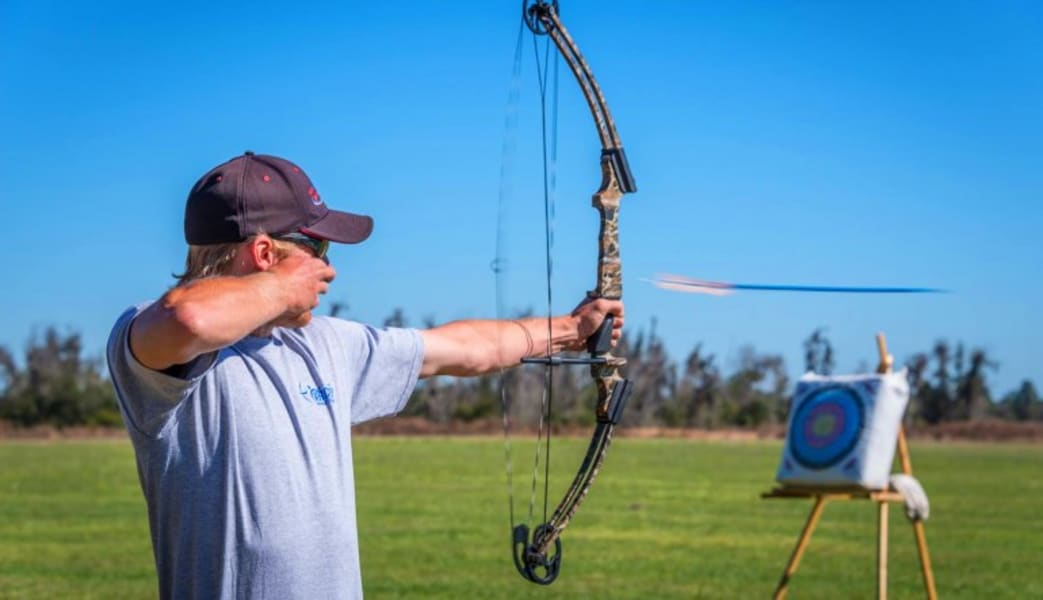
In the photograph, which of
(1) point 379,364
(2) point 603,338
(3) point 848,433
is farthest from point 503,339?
(3) point 848,433

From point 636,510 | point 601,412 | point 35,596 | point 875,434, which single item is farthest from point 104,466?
point 601,412

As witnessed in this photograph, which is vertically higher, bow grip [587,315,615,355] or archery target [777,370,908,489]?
bow grip [587,315,615,355]

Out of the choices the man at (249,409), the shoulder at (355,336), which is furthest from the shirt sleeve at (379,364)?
the man at (249,409)

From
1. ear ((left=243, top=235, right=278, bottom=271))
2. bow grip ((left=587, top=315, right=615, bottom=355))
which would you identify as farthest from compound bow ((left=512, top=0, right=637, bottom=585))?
ear ((left=243, top=235, right=278, bottom=271))

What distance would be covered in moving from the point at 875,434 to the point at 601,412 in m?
5.02

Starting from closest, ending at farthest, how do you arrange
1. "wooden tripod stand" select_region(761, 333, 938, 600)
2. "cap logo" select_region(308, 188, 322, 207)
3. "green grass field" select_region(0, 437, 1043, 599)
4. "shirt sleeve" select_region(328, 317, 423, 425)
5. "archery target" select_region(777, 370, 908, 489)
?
"cap logo" select_region(308, 188, 322, 207) < "shirt sleeve" select_region(328, 317, 423, 425) < "wooden tripod stand" select_region(761, 333, 938, 600) < "archery target" select_region(777, 370, 908, 489) < "green grass field" select_region(0, 437, 1043, 599)

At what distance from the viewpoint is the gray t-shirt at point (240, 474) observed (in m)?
2.34

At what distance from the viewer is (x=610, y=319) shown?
3.15 meters

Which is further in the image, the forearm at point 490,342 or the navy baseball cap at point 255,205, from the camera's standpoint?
the forearm at point 490,342

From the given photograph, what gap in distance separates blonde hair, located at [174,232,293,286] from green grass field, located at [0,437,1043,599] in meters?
7.68

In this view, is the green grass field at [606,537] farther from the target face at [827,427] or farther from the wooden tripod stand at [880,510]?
the wooden tripod stand at [880,510]

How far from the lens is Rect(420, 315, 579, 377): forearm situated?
293 cm

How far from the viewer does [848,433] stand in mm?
8086

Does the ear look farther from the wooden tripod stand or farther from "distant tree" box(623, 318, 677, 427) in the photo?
"distant tree" box(623, 318, 677, 427)
